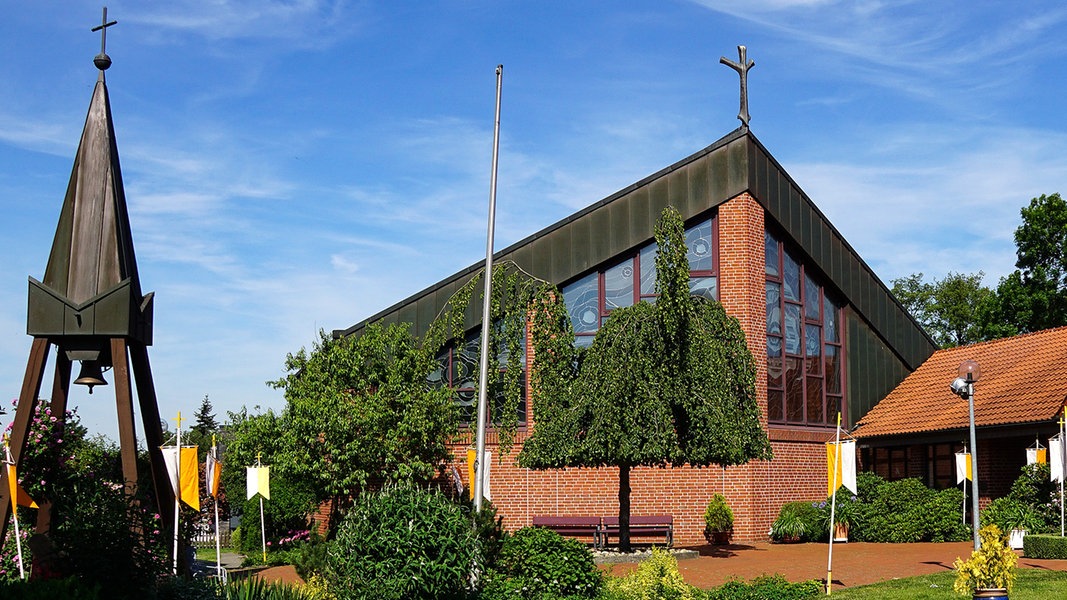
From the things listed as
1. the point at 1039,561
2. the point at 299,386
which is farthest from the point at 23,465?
the point at 1039,561

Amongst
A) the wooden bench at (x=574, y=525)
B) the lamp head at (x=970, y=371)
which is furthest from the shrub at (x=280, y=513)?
the lamp head at (x=970, y=371)

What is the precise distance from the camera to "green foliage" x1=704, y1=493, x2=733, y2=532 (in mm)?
25297

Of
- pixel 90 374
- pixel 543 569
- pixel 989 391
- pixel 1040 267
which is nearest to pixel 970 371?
pixel 543 569

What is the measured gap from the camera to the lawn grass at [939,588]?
14883 millimetres

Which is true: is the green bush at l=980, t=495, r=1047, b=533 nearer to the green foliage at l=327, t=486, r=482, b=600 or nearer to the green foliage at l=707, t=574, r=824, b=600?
the green foliage at l=707, t=574, r=824, b=600

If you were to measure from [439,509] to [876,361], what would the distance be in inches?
805

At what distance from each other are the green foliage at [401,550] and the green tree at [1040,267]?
32.8 meters

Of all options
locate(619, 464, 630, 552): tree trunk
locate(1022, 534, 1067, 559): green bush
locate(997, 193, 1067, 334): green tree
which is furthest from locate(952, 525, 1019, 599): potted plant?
locate(997, 193, 1067, 334): green tree

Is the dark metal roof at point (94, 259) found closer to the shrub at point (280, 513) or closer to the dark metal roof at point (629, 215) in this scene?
the dark metal roof at point (629, 215)

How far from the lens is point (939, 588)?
15.8 metres

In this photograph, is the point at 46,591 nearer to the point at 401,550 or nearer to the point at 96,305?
the point at 401,550

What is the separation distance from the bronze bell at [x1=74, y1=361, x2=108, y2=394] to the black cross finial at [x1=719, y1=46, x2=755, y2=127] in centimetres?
1725

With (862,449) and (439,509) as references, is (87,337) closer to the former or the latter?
(439,509)

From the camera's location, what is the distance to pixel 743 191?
26.6 m
